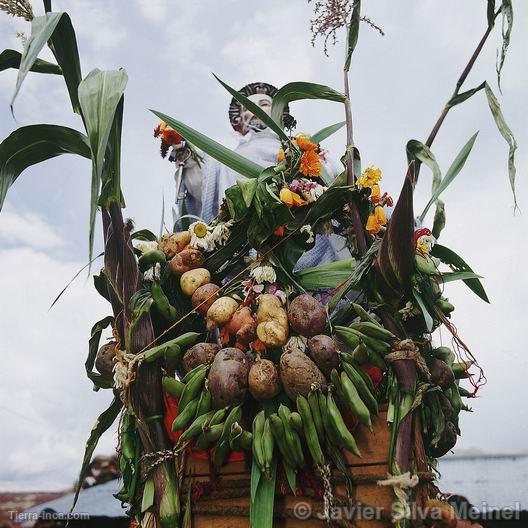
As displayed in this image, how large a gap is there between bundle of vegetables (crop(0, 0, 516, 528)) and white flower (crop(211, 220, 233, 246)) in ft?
0.03

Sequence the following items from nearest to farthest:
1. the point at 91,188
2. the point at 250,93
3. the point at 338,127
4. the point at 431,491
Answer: the point at 91,188 → the point at 431,491 → the point at 338,127 → the point at 250,93

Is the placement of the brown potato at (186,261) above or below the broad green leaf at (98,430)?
above

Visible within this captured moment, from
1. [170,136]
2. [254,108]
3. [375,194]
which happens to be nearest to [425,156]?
[375,194]

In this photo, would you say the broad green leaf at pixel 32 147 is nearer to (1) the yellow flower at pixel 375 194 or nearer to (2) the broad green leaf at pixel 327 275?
(2) the broad green leaf at pixel 327 275

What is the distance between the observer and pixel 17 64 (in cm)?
198

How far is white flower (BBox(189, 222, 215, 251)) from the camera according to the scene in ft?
6.61

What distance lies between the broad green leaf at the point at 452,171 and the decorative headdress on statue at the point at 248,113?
101 cm

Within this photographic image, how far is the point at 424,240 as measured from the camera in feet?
6.62

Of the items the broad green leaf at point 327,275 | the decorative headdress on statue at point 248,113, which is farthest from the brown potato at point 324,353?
the decorative headdress on statue at point 248,113

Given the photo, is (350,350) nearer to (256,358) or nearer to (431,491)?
(256,358)

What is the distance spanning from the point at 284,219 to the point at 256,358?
476 millimetres

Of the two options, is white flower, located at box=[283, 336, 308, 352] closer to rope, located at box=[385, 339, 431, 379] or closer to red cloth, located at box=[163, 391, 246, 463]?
rope, located at box=[385, 339, 431, 379]

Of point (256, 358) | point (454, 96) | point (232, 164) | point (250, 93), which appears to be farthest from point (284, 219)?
point (250, 93)

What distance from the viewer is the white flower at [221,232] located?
2.01m
